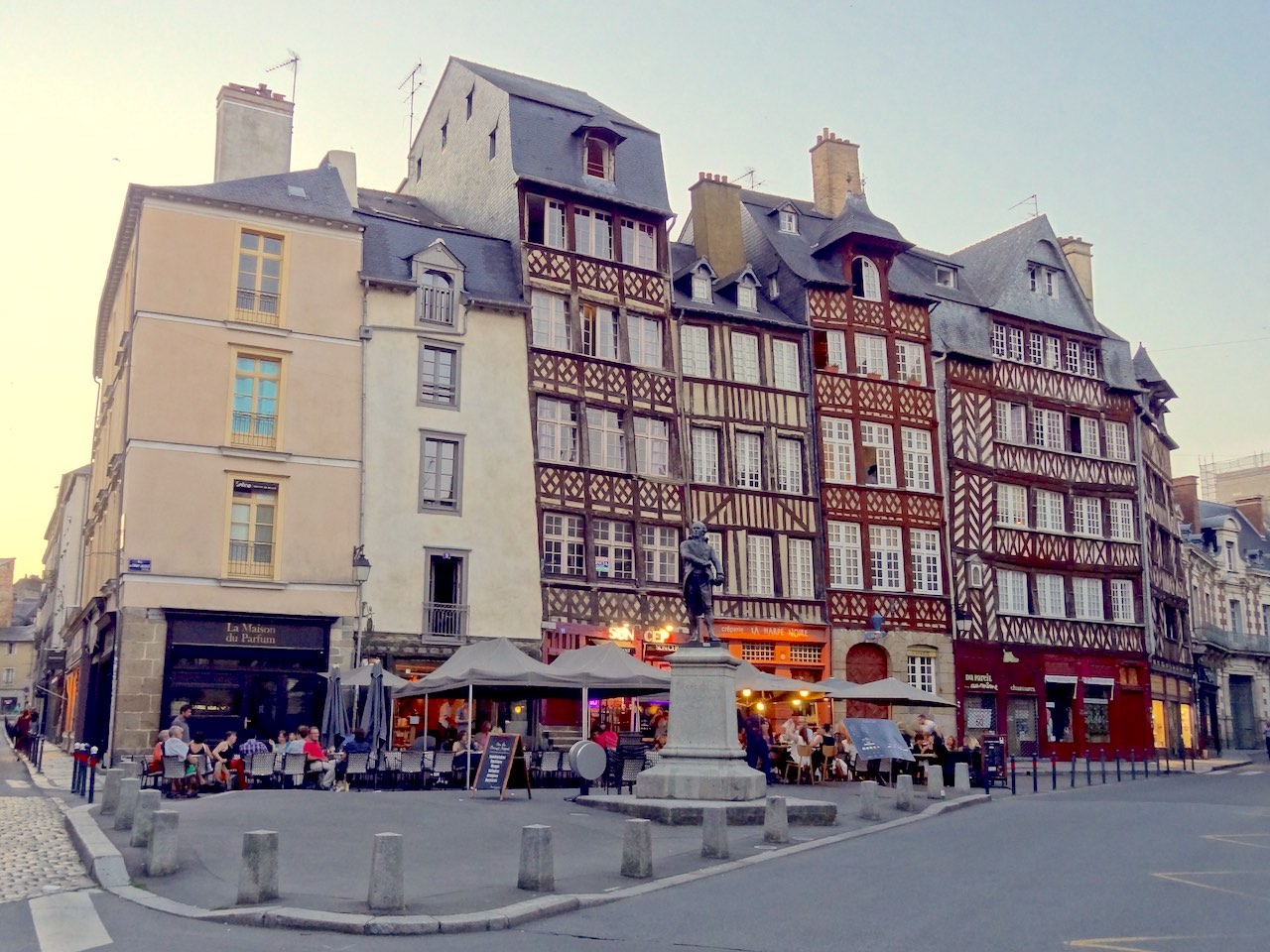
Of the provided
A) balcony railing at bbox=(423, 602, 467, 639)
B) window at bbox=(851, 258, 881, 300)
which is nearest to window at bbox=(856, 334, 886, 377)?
window at bbox=(851, 258, 881, 300)

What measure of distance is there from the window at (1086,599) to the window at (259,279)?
2192cm

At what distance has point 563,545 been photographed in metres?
27.8

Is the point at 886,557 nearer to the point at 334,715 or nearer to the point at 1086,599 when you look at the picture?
the point at 1086,599

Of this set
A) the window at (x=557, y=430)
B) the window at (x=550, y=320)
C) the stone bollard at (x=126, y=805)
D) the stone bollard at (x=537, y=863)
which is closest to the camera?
the stone bollard at (x=537, y=863)

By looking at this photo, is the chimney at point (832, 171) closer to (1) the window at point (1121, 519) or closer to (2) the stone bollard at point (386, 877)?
(1) the window at point (1121, 519)

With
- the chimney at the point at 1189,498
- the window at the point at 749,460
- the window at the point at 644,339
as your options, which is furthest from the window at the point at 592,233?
the chimney at the point at 1189,498

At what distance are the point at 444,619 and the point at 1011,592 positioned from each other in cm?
1574

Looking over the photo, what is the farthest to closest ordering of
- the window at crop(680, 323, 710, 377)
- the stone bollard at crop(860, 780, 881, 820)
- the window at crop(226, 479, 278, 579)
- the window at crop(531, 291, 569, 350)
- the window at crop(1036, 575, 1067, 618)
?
the window at crop(1036, 575, 1067, 618) < the window at crop(680, 323, 710, 377) < the window at crop(531, 291, 569, 350) < the window at crop(226, 479, 278, 579) < the stone bollard at crop(860, 780, 881, 820)

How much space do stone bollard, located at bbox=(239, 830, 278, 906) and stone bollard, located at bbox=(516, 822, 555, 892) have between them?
1.78 metres

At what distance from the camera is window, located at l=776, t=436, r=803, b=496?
3102 cm

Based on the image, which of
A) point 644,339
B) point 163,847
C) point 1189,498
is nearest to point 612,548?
point 644,339

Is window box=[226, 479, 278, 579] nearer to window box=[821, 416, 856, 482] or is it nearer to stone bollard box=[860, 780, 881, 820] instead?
window box=[821, 416, 856, 482]

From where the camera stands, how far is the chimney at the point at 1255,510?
56031 millimetres

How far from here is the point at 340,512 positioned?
2575 cm
